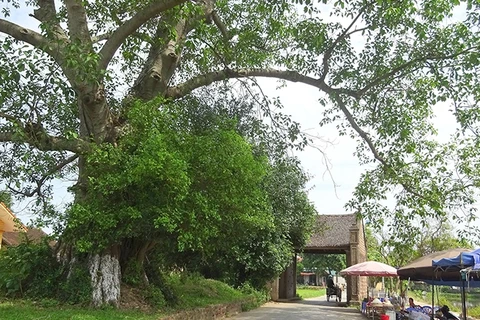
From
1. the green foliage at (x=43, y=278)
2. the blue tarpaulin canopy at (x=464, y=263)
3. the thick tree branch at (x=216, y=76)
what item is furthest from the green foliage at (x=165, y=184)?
the blue tarpaulin canopy at (x=464, y=263)

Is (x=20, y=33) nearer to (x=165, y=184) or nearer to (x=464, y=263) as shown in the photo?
(x=165, y=184)

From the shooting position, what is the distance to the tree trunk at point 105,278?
9297mm

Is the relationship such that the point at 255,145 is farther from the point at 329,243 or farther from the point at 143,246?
the point at 329,243

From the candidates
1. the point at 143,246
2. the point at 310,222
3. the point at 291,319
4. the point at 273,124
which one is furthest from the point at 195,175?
the point at 310,222

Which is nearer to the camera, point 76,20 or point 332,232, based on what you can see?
point 76,20

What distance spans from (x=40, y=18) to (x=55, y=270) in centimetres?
541

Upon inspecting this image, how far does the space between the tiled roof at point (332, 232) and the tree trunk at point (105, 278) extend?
16358 millimetres

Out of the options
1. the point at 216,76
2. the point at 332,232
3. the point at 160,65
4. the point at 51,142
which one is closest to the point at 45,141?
the point at 51,142

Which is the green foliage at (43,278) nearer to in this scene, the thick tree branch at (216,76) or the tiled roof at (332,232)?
the thick tree branch at (216,76)

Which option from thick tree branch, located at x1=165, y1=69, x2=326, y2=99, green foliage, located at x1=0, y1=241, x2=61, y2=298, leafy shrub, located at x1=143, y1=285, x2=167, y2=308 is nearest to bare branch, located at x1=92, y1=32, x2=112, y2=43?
thick tree branch, located at x1=165, y1=69, x2=326, y2=99

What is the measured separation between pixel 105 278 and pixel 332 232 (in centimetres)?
2035

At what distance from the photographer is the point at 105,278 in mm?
9523

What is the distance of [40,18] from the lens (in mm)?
9773

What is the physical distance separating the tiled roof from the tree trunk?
16.4 meters
